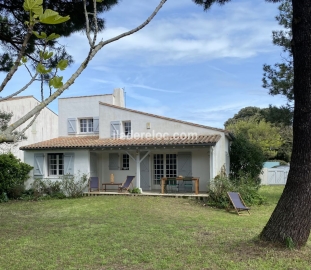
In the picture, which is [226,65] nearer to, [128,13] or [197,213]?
[197,213]

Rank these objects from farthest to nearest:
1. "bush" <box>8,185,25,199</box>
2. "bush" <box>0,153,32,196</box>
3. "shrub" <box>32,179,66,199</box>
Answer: "shrub" <box>32,179,66,199</box> → "bush" <box>8,185,25,199</box> → "bush" <box>0,153,32,196</box>

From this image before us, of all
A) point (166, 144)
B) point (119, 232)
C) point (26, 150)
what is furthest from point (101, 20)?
point (26, 150)

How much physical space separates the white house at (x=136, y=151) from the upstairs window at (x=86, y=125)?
2.74 ft

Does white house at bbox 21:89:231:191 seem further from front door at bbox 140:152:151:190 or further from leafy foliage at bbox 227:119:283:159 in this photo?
leafy foliage at bbox 227:119:283:159

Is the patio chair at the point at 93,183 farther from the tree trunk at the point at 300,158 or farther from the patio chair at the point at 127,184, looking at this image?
the tree trunk at the point at 300,158

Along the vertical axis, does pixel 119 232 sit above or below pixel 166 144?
below

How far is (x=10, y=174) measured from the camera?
17203 mm

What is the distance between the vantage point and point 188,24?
34.1 ft

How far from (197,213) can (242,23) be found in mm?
7062

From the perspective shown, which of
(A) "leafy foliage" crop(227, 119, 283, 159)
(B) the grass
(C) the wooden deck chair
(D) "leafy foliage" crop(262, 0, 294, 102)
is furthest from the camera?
(A) "leafy foliage" crop(227, 119, 283, 159)

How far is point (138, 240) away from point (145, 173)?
11554mm

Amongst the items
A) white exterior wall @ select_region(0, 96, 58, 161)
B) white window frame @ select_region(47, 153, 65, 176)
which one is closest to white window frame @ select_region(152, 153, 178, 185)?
white window frame @ select_region(47, 153, 65, 176)

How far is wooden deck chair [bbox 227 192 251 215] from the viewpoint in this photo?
12.1 m

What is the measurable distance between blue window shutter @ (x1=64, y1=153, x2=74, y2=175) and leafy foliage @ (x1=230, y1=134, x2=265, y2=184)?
→ 1023cm
